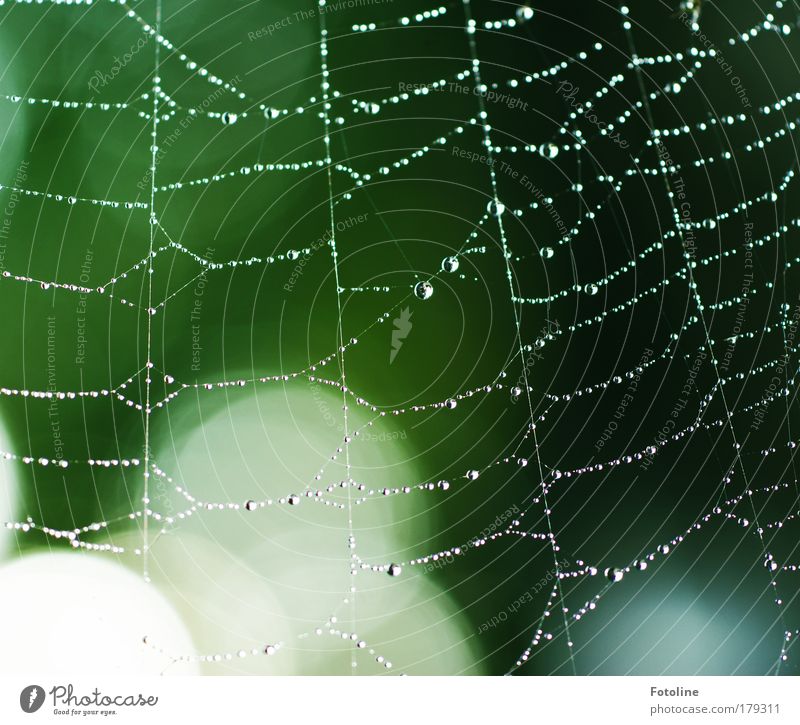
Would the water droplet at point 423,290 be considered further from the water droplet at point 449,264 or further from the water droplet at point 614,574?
the water droplet at point 614,574

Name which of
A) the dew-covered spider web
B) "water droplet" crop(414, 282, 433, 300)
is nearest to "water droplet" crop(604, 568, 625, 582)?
the dew-covered spider web

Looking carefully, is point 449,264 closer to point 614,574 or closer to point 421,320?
point 421,320

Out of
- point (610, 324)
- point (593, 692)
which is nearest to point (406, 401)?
point (610, 324)

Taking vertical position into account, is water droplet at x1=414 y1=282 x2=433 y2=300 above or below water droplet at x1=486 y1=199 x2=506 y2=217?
below

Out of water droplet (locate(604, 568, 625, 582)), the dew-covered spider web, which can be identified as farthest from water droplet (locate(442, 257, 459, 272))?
water droplet (locate(604, 568, 625, 582))

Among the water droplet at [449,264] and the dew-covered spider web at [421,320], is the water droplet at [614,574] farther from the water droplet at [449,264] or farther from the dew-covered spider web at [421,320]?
the water droplet at [449,264]

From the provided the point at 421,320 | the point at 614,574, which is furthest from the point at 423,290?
the point at 614,574

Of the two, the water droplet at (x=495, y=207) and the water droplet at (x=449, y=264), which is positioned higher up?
the water droplet at (x=495, y=207)

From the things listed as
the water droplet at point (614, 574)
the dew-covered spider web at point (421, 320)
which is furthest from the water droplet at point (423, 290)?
the water droplet at point (614, 574)

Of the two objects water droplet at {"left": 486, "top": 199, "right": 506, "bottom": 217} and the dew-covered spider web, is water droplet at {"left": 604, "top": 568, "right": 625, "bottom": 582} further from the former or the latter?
water droplet at {"left": 486, "top": 199, "right": 506, "bottom": 217}

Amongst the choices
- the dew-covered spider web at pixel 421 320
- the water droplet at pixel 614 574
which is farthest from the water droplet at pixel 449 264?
the water droplet at pixel 614 574
